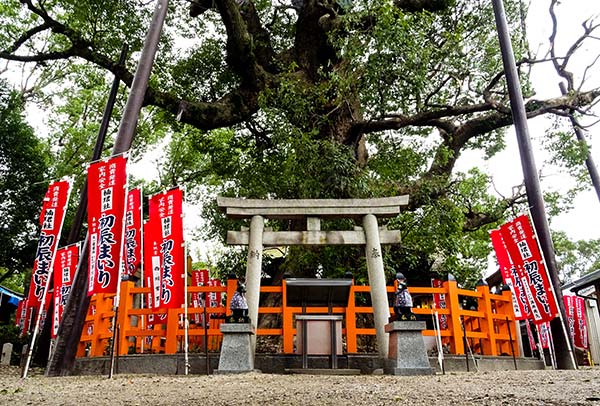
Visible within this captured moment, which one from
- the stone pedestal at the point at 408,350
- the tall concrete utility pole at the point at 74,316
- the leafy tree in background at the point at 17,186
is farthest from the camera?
the leafy tree in background at the point at 17,186

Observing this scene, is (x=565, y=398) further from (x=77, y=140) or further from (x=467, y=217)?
(x=77, y=140)

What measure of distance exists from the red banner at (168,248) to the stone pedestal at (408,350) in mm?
3060

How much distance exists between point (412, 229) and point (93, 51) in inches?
334

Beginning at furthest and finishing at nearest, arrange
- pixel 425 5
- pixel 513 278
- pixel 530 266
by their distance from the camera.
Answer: pixel 425 5
pixel 513 278
pixel 530 266

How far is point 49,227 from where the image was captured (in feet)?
27.0

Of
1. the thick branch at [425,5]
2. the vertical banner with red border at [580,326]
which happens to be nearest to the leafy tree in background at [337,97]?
the thick branch at [425,5]

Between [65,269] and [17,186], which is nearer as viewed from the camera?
[65,269]

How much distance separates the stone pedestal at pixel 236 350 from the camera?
230 inches

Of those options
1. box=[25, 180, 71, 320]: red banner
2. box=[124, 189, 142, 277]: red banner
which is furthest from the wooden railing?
box=[25, 180, 71, 320]: red banner

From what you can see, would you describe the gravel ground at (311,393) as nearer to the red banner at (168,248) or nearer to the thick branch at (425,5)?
the red banner at (168,248)

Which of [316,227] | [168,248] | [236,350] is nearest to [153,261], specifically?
[168,248]

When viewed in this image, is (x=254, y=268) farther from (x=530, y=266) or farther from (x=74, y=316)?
(x=530, y=266)

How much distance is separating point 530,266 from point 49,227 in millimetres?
8609

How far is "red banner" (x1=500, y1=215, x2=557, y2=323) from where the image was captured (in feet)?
23.1
